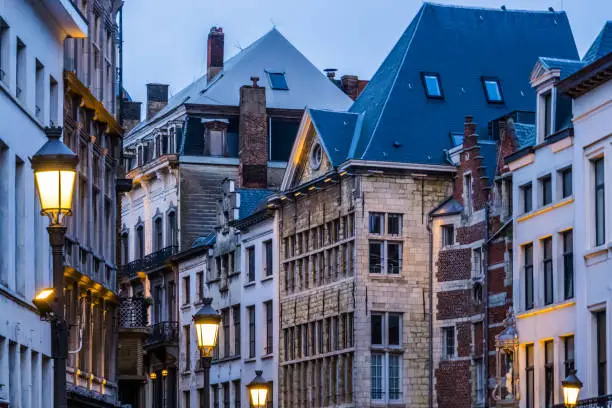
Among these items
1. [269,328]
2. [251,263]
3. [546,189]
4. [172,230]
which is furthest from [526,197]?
[172,230]

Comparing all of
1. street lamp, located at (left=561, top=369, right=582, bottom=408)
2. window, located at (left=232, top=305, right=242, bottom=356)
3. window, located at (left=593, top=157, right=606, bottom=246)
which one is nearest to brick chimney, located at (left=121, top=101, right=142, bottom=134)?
window, located at (left=232, top=305, right=242, bottom=356)

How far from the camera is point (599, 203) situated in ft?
140

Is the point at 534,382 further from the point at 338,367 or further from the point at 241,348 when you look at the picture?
the point at 241,348

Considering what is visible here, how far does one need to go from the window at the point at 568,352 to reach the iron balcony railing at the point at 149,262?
126ft

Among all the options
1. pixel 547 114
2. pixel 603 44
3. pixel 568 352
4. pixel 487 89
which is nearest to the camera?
pixel 603 44

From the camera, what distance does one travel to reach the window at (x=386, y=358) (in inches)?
2440

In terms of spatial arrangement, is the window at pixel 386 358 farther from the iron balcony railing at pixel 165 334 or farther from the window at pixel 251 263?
the iron balcony railing at pixel 165 334

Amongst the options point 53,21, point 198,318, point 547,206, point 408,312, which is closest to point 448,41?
point 408,312

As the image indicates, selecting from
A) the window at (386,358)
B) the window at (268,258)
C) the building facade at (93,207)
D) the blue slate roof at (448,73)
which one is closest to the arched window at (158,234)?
the window at (268,258)

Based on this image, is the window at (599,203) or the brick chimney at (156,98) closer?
the window at (599,203)

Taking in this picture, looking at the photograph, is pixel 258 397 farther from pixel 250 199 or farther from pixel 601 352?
pixel 250 199

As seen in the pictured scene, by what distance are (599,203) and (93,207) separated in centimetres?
1203

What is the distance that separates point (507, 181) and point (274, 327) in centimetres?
1856

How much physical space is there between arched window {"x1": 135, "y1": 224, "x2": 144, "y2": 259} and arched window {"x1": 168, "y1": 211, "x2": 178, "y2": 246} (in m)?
3.54
